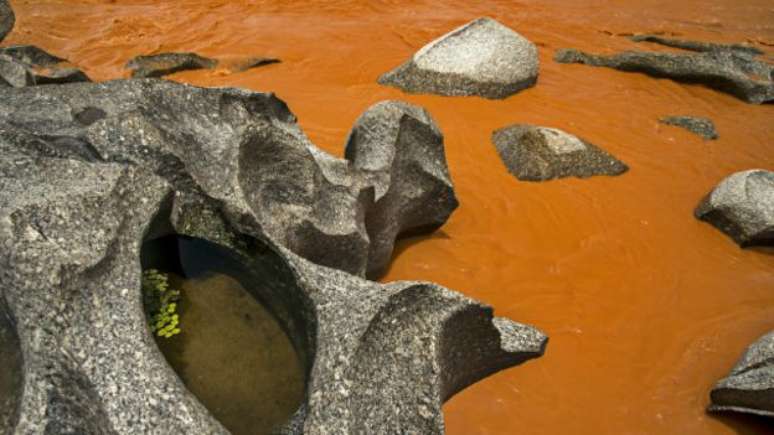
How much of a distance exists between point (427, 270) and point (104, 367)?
2.69 metres

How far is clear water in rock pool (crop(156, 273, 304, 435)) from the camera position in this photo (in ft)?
7.32

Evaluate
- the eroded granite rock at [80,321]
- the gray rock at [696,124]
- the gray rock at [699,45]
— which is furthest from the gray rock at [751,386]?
the gray rock at [699,45]

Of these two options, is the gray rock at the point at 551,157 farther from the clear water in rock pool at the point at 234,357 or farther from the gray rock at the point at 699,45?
the gray rock at the point at 699,45

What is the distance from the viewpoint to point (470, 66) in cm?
735

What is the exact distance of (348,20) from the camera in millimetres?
10914

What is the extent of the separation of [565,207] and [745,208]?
1451 millimetres

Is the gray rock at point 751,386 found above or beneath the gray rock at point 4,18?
beneath

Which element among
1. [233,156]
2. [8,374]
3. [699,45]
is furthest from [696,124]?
[8,374]

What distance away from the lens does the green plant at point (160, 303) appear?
2.39m

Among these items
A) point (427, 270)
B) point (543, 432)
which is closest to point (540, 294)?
point (427, 270)

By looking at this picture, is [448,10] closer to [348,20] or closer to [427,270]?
[348,20]

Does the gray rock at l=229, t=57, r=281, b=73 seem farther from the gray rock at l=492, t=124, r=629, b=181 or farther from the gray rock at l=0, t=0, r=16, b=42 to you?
the gray rock at l=492, t=124, r=629, b=181

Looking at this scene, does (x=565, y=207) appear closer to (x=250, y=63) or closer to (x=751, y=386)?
(x=751, y=386)

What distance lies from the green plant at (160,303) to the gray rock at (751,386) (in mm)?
2992
